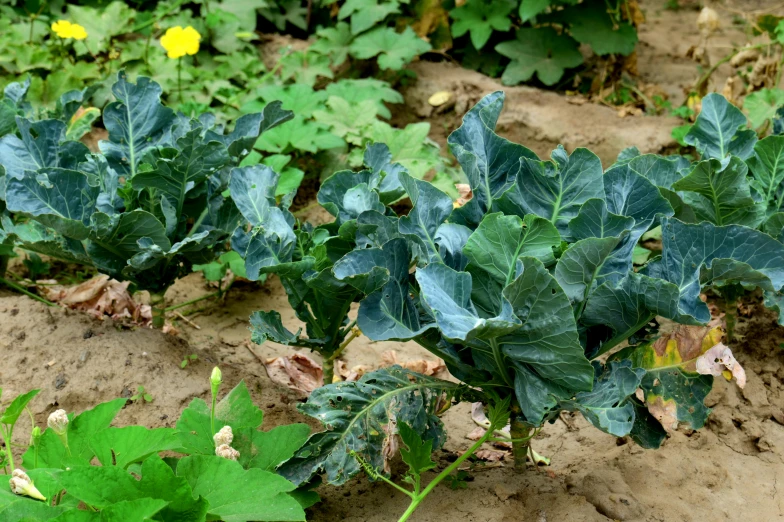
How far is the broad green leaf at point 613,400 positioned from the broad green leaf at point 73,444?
124 cm

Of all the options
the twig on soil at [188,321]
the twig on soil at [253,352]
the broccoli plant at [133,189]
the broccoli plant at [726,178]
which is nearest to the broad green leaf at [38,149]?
the broccoli plant at [133,189]

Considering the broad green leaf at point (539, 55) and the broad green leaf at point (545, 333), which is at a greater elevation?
the broad green leaf at point (545, 333)

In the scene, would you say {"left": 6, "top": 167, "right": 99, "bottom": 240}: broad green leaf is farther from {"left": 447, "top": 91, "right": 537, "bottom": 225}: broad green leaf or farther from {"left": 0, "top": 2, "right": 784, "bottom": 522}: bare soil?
{"left": 447, "top": 91, "right": 537, "bottom": 225}: broad green leaf

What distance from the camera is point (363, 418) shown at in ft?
7.63

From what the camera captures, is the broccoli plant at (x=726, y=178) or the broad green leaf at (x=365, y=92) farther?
the broad green leaf at (x=365, y=92)

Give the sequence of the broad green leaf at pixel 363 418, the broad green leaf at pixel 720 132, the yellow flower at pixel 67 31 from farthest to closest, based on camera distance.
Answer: the yellow flower at pixel 67 31
the broad green leaf at pixel 720 132
the broad green leaf at pixel 363 418

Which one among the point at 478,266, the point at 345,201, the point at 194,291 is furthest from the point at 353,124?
the point at 478,266

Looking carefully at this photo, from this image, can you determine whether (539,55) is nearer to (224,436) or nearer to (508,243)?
(508,243)

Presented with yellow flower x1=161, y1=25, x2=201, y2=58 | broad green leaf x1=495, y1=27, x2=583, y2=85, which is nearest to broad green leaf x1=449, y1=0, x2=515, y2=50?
broad green leaf x1=495, y1=27, x2=583, y2=85

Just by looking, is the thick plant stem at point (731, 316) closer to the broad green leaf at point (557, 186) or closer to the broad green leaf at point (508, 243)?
the broad green leaf at point (557, 186)

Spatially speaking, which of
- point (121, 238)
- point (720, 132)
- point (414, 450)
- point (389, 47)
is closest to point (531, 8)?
point (389, 47)

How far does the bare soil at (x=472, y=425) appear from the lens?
91.8 inches

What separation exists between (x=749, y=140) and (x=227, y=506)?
2.18 m

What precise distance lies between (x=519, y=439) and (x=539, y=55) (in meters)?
3.41
